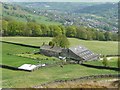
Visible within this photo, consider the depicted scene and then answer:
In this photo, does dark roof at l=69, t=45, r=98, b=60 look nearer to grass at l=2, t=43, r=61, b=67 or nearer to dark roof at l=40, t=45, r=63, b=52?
dark roof at l=40, t=45, r=63, b=52

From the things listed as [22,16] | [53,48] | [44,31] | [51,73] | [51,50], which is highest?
[22,16]

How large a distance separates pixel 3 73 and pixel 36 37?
32.1m

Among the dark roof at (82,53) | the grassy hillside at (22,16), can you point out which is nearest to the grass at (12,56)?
the dark roof at (82,53)

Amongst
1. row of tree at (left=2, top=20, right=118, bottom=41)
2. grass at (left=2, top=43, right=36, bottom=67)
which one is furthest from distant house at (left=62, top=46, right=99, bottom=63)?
row of tree at (left=2, top=20, right=118, bottom=41)

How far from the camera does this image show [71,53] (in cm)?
3728

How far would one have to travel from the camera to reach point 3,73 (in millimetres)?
26328

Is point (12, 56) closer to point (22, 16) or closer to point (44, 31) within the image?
point (44, 31)

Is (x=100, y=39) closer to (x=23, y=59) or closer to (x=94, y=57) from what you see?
(x=94, y=57)

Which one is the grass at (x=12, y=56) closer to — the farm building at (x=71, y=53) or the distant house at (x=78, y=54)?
the farm building at (x=71, y=53)

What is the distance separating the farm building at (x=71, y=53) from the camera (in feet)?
119

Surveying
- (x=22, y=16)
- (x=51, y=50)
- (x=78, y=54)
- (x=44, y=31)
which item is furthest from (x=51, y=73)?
(x=22, y=16)

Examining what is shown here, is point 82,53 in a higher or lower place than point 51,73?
higher

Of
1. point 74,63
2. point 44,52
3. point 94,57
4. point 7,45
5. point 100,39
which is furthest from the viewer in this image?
point 100,39

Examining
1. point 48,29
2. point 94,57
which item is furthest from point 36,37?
point 94,57
